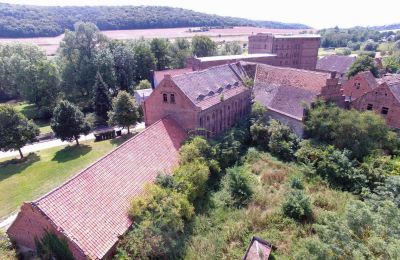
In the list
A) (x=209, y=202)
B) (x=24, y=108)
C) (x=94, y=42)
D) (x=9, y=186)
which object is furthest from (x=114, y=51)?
(x=209, y=202)

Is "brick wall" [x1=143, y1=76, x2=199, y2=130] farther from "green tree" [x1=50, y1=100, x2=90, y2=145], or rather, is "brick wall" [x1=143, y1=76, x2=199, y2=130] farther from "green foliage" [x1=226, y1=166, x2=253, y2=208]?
"green tree" [x1=50, y1=100, x2=90, y2=145]

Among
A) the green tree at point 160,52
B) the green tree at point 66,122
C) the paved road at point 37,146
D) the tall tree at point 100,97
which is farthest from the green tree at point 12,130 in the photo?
the green tree at point 160,52

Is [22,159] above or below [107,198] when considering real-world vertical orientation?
below

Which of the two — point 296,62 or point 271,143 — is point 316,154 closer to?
point 271,143

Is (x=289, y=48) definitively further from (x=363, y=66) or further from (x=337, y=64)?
(x=363, y=66)

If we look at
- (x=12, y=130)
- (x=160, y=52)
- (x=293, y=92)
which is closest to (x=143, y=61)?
(x=160, y=52)


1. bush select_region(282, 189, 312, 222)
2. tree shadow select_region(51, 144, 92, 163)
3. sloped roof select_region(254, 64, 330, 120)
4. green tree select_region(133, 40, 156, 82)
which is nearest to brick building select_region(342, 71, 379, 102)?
sloped roof select_region(254, 64, 330, 120)

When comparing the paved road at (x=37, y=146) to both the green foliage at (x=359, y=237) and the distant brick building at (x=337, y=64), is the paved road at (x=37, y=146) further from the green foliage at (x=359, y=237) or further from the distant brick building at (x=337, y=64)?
the distant brick building at (x=337, y=64)
